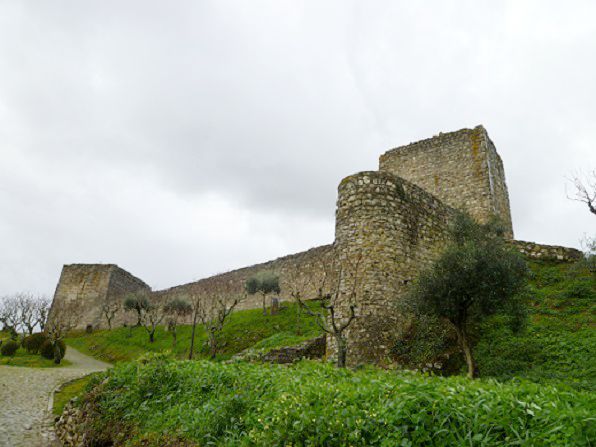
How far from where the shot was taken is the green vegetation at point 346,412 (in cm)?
458

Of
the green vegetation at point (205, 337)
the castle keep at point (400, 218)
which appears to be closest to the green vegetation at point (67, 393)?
the green vegetation at point (205, 337)

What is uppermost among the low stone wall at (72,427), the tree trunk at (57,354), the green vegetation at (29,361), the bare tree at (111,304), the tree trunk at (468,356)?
the bare tree at (111,304)

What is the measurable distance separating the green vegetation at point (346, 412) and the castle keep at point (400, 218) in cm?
429

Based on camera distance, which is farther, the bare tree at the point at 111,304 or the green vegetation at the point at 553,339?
the bare tree at the point at 111,304

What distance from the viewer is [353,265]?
13.6m

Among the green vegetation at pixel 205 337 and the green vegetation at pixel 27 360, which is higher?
the green vegetation at pixel 205 337

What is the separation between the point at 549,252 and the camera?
57.7ft

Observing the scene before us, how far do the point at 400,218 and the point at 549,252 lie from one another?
25.1ft

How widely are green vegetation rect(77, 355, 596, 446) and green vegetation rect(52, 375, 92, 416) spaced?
14.5ft

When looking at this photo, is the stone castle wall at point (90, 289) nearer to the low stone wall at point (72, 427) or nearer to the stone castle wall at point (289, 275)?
the stone castle wall at point (289, 275)

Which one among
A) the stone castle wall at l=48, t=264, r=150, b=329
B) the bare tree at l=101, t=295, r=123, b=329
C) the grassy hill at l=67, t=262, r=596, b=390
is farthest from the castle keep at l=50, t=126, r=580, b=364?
the stone castle wall at l=48, t=264, r=150, b=329

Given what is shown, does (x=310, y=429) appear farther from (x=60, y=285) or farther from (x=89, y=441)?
(x=60, y=285)

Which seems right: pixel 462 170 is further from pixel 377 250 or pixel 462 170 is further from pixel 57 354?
pixel 57 354

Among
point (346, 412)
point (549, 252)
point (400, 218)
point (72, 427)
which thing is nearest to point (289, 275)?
point (549, 252)
